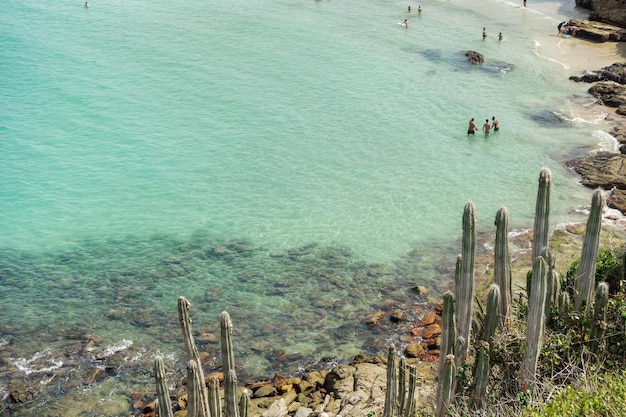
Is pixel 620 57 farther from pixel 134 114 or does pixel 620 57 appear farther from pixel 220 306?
pixel 220 306

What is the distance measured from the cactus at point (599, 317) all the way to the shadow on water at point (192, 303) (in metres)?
8.97

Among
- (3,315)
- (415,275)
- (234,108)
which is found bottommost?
(3,315)

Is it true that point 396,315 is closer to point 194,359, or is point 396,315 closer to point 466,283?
point 466,283

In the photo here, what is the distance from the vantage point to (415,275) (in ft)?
94.5

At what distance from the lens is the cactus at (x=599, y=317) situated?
1678 cm

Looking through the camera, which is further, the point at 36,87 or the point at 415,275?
the point at 36,87

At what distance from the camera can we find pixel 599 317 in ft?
55.9

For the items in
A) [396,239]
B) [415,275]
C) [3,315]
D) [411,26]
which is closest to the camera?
[3,315]

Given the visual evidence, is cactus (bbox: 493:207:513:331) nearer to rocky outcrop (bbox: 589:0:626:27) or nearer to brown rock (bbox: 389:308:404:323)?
brown rock (bbox: 389:308:404:323)

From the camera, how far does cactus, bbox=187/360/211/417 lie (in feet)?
46.2

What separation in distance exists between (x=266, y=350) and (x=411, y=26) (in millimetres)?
45312

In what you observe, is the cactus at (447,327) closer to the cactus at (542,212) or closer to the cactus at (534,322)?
the cactus at (534,322)

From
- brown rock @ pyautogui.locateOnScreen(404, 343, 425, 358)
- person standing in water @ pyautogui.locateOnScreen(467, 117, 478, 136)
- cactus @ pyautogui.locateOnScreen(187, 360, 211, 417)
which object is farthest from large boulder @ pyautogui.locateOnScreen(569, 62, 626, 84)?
cactus @ pyautogui.locateOnScreen(187, 360, 211, 417)

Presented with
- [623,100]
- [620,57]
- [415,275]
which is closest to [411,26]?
[620,57]
